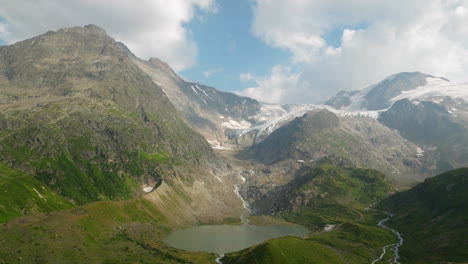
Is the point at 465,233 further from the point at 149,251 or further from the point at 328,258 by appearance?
the point at 149,251

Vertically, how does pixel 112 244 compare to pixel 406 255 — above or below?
above

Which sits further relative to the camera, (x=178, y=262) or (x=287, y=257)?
Answer: (x=178, y=262)

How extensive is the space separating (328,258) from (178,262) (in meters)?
78.7

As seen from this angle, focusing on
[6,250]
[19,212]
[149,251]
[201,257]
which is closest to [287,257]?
[201,257]

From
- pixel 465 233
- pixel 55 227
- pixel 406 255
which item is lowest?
pixel 406 255

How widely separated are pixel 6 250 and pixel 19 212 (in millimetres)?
57593

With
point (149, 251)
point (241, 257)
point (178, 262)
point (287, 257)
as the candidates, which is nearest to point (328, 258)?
point (287, 257)

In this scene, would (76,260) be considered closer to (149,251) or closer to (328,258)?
(149,251)

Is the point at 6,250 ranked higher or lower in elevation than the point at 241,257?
higher

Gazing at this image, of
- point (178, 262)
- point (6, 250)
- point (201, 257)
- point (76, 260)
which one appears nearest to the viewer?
point (6, 250)

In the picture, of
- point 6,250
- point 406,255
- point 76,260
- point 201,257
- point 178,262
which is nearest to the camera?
point 6,250

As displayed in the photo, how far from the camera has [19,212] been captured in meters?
196

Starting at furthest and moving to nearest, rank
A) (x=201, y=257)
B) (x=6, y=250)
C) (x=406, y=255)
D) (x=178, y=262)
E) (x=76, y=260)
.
Answer: (x=406, y=255) → (x=201, y=257) → (x=178, y=262) → (x=76, y=260) → (x=6, y=250)

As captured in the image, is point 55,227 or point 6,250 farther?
point 55,227
